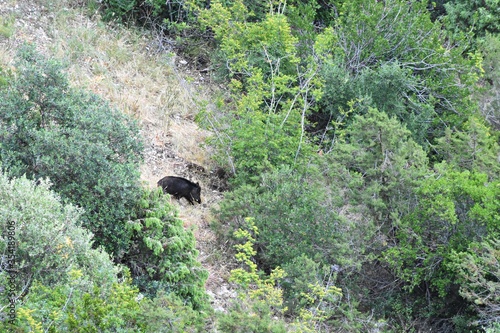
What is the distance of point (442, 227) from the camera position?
26.5 ft

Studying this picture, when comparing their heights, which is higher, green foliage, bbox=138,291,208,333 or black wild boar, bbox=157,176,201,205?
green foliage, bbox=138,291,208,333

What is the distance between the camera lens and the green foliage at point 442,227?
786cm

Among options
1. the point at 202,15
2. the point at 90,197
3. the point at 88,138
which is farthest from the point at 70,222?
the point at 202,15

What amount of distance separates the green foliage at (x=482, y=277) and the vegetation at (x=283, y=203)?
3 centimetres

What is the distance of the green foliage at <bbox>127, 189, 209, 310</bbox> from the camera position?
22.4ft

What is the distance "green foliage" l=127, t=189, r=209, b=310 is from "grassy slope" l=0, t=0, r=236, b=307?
85.8 inches

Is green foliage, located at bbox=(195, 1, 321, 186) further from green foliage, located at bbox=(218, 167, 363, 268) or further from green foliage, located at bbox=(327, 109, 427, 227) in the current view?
green foliage, located at bbox=(327, 109, 427, 227)

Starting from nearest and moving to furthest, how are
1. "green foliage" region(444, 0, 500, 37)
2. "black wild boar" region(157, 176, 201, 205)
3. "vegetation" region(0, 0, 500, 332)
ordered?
1. "vegetation" region(0, 0, 500, 332)
2. "black wild boar" region(157, 176, 201, 205)
3. "green foliage" region(444, 0, 500, 37)

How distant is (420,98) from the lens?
1198 cm

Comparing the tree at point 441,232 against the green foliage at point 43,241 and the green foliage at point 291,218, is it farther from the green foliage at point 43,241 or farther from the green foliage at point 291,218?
the green foliage at point 43,241

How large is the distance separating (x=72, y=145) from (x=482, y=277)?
14.2 ft

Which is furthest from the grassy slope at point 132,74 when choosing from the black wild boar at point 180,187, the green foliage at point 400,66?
the green foliage at point 400,66

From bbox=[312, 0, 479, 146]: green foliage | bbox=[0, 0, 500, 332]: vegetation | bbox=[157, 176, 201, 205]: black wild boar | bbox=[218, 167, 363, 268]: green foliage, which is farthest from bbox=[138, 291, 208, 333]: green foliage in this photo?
bbox=[312, 0, 479, 146]: green foliage

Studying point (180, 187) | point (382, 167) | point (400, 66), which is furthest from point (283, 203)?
point (400, 66)
